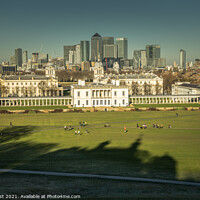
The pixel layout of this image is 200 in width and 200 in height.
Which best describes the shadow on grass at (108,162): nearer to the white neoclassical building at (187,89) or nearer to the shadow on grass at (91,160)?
the shadow on grass at (91,160)

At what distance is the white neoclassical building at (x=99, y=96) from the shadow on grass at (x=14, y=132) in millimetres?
41699

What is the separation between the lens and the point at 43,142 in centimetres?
4928

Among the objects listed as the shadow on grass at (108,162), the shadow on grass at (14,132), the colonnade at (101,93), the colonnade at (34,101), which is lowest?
the shadow on grass at (108,162)

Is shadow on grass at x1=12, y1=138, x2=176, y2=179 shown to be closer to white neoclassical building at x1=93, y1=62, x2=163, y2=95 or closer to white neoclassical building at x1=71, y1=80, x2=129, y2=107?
white neoclassical building at x1=71, y1=80, x2=129, y2=107

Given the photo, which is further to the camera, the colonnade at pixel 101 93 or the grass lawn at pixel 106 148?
the colonnade at pixel 101 93

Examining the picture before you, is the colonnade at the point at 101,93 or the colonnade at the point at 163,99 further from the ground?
the colonnade at the point at 101,93

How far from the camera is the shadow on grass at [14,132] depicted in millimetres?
53400

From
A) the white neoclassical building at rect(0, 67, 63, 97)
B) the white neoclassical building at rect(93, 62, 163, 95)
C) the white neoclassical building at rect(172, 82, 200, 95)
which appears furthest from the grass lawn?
the white neoclassical building at rect(93, 62, 163, 95)

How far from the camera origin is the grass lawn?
34656mm

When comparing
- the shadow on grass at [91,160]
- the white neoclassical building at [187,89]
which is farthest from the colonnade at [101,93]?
the shadow on grass at [91,160]

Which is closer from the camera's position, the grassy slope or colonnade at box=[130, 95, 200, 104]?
the grassy slope

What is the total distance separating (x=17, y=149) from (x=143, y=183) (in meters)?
21.5

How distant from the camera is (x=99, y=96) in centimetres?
10475

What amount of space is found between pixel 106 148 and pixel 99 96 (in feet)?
198
